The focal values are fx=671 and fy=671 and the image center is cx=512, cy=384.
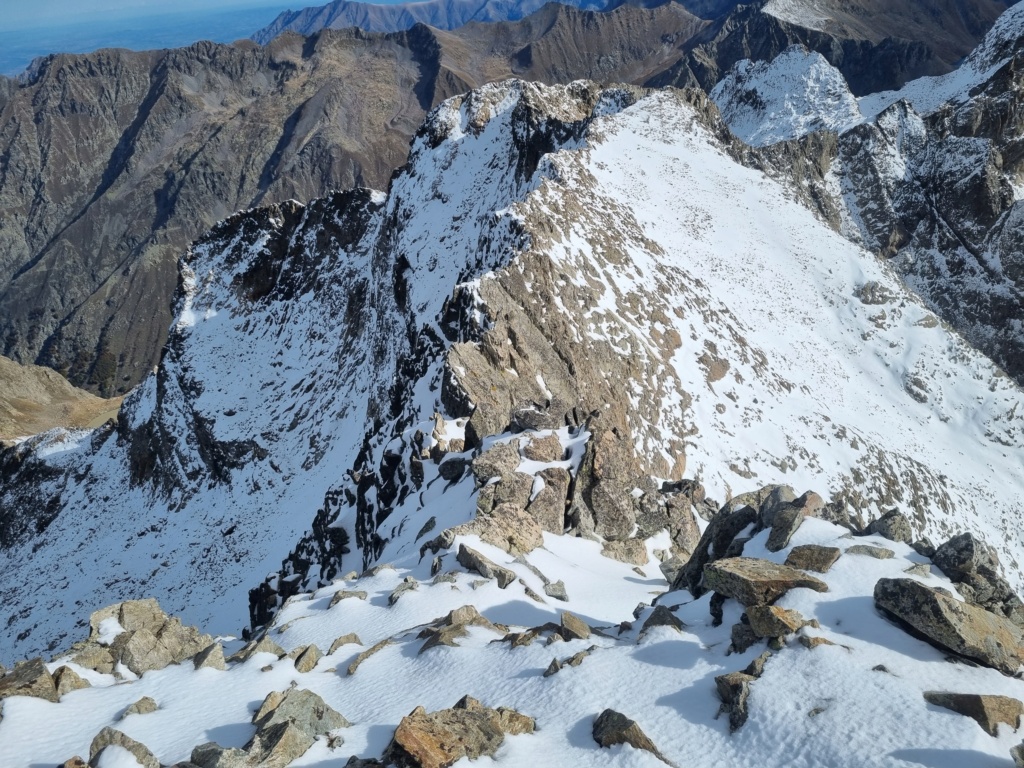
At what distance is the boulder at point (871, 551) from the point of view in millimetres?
11742

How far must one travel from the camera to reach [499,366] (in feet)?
93.9

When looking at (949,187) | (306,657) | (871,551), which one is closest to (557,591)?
(306,657)

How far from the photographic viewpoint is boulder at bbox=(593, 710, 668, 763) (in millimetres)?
8633

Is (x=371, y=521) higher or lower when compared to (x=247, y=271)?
lower

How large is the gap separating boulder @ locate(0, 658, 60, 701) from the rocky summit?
0.05m

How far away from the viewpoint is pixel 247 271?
198 ft

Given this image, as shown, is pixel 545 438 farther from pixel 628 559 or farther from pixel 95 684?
pixel 95 684

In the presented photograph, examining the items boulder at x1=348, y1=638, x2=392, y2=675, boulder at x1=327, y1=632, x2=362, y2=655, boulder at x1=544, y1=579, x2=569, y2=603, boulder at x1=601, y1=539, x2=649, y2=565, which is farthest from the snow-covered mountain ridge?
boulder at x1=327, y1=632, x2=362, y2=655

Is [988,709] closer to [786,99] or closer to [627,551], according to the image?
[627,551]

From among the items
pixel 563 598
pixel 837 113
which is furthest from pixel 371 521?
pixel 837 113

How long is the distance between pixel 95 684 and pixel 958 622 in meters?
13.7

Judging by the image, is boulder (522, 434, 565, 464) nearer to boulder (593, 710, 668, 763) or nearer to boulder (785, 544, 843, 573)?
boulder (785, 544, 843, 573)

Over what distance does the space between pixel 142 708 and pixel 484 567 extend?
Answer: 6882 millimetres

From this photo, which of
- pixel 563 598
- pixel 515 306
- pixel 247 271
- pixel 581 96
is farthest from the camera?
pixel 581 96
